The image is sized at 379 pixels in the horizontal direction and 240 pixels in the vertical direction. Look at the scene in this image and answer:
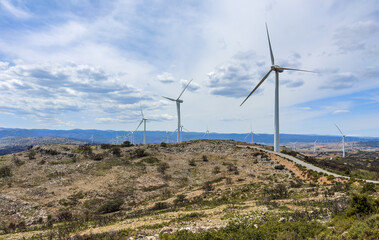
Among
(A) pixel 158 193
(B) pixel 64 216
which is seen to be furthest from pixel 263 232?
(A) pixel 158 193

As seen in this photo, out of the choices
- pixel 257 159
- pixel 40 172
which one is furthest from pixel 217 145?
pixel 40 172

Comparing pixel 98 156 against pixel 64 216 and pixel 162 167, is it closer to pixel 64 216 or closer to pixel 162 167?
pixel 162 167

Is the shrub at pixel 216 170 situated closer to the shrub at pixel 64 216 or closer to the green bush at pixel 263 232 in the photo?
the shrub at pixel 64 216

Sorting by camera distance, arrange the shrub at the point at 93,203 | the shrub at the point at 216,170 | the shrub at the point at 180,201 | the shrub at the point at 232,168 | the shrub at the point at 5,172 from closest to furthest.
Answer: the shrub at the point at 180,201 < the shrub at the point at 93,203 < the shrub at the point at 5,172 < the shrub at the point at 216,170 < the shrub at the point at 232,168

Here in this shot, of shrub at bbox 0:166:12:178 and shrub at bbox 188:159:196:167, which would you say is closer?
shrub at bbox 0:166:12:178

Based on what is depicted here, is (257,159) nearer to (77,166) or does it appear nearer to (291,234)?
(77,166)

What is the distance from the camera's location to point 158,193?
144 ft

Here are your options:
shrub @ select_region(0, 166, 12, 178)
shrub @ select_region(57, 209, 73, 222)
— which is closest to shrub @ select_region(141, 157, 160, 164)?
shrub @ select_region(57, 209, 73, 222)

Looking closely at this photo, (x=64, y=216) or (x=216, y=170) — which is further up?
(x=216, y=170)

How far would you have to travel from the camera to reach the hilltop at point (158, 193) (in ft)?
59.8

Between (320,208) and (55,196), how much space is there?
1669 inches

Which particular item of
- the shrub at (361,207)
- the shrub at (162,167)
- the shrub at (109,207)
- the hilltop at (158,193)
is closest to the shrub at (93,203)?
the hilltop at (158,193)

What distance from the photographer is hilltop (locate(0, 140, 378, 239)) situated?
1823cm

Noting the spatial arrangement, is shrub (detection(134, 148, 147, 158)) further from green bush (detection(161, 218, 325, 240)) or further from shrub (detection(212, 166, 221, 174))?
green bush (detection(161, 218, 325, 240))
